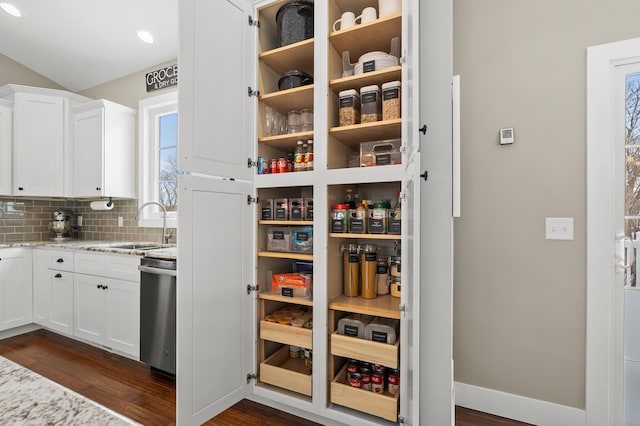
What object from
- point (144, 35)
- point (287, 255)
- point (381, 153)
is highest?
point (144, 35)

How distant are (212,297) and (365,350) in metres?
0.89

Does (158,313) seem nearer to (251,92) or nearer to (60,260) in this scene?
(60,260)

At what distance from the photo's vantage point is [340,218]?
72.9 inches

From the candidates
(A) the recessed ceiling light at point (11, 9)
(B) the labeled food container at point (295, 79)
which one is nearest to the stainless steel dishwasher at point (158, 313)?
(B) the labeled food container at point (295, 79)

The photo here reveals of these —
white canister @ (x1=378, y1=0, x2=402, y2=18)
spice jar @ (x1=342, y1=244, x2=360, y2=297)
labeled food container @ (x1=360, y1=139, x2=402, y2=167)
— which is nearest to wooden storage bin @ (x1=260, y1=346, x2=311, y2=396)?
spice jar @ (x1=342, y1=244, x2=360, y2=297)

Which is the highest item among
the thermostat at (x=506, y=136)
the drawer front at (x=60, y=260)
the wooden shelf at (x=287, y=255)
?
the thermostat at (x=506, y=136)

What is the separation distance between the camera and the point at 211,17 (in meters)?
1.79

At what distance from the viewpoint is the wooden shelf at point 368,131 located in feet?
5.69

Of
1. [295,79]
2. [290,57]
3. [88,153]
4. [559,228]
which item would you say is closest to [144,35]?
[88,153]

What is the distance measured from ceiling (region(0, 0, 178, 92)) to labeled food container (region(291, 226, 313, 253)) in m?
2.23

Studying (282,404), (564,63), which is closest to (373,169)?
(564,63)

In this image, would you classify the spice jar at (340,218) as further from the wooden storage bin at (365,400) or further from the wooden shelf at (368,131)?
the wooden storage bin at (365,400)

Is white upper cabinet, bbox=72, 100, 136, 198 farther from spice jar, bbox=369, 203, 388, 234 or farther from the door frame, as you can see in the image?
the door frame

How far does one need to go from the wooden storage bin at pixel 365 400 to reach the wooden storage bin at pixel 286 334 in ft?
0.89
